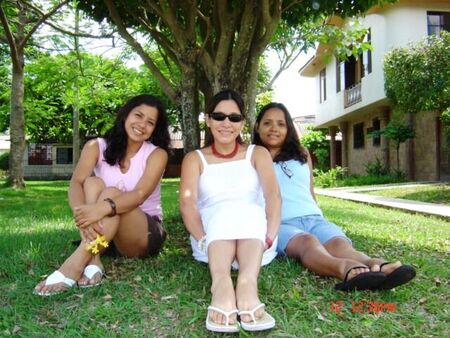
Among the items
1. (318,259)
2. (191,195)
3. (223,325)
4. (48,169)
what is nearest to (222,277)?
(223,325)

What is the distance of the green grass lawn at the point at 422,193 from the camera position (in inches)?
453

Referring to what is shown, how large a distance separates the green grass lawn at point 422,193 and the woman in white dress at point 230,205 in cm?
855

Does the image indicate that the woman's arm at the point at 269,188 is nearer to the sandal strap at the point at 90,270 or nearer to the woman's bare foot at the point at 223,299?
the woman's bare foot at the point at 223,299

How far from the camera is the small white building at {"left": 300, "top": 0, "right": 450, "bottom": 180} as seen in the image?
1672 centimetres

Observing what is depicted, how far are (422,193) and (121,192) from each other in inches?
409

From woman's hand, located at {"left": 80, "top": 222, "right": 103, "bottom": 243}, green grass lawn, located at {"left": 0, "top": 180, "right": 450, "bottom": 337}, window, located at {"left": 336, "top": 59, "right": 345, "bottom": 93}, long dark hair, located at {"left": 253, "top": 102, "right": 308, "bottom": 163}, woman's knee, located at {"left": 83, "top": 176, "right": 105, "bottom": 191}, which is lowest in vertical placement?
green grass lawn, located at {"left": 0, "top": 180, "right": 450, "bottom": 337}

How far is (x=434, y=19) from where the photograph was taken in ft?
56.4

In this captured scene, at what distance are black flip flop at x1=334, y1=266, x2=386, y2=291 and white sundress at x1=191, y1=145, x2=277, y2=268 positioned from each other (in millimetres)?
561

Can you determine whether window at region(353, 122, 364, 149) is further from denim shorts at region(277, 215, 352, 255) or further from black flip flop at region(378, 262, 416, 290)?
black flip flop at region(378, 262, 416, 290)

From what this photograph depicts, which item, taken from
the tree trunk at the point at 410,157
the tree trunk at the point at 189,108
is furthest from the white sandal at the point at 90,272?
the tree trunk at the point at 410,157

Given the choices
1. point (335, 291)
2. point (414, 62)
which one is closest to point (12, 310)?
point (335, 291)

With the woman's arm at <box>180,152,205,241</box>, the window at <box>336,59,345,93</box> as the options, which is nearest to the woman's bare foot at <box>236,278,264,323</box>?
the woman's arm at <box>180,152,205,241</box>

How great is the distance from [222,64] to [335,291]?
273 centimetres

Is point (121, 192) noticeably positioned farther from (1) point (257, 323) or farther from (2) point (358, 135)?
(2) point (358, 135)
